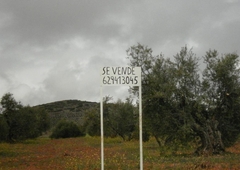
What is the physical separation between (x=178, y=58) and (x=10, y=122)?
42855 mm

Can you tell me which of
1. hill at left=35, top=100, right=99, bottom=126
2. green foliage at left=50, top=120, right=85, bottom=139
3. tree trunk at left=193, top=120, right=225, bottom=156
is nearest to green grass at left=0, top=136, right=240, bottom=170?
tree trunk at left=193, top=120, right=225, bottom=156

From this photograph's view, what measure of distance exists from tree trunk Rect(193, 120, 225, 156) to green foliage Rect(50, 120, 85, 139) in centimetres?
6406

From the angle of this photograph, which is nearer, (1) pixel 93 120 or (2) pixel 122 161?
(2) pixel 122 161

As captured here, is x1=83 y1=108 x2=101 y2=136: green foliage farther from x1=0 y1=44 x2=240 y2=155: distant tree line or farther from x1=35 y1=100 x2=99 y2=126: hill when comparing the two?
x1=35 y1=100 x2=99 y2=126: hill

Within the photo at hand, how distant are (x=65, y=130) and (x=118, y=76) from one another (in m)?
77.6

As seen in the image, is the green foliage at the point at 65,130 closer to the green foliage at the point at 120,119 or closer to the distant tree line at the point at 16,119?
the distant tree line at the point at 16,119

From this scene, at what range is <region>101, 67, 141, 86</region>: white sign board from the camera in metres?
12.2

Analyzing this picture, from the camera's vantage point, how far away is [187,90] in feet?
85.5

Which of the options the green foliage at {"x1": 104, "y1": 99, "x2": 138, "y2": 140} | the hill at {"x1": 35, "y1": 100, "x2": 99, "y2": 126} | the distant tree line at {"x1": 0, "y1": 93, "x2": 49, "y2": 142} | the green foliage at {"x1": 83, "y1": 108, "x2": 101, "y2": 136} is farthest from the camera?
the hill at {"x1": 35, "y1": 100, "x2": 99, "y2": 126}

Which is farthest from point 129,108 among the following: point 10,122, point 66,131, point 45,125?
point 45,125

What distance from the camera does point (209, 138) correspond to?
86.2 feet

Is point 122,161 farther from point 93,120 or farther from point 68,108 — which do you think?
point 68,108

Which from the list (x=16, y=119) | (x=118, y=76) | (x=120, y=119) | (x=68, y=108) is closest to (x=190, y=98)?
(x=118, y=76)

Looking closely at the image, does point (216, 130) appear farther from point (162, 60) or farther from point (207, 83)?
point (162, 60)
